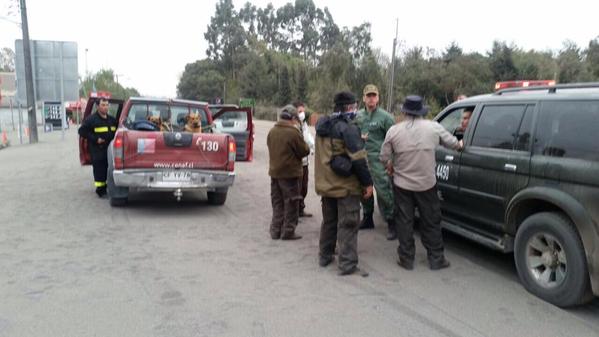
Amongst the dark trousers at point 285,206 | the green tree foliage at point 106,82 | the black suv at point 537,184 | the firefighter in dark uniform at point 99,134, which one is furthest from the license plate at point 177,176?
the green tree foliage at point 106,82

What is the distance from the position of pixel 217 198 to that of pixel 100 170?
2.22 m

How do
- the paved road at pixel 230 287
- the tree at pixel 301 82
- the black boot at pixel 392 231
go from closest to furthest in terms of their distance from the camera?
the paved road at pixel 230 287
the black boot at pixel 392 231
the tree at pixel 301 82

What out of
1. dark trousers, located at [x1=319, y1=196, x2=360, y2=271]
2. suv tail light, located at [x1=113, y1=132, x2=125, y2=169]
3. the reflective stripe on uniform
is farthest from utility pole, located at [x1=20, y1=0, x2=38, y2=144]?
dark trousers, located at [x1=319, y1=196, x2=360, y2=271]

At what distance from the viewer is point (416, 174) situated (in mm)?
5172

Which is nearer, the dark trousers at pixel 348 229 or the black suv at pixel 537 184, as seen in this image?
the black suv at pixel 537 184

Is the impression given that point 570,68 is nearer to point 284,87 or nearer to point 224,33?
point 284,87

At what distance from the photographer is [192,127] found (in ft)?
27.9

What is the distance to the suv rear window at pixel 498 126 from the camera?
16.3ft

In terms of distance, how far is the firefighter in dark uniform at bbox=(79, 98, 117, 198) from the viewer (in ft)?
28.7

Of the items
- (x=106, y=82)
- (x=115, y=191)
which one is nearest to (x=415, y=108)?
(x=115, y=191)

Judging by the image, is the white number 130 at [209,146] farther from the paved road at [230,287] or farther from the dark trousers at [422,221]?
the dark trousers at [422,221]

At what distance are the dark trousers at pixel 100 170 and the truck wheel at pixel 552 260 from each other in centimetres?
690

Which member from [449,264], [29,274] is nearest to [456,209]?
[449,264]

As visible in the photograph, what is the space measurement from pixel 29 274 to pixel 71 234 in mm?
1587
